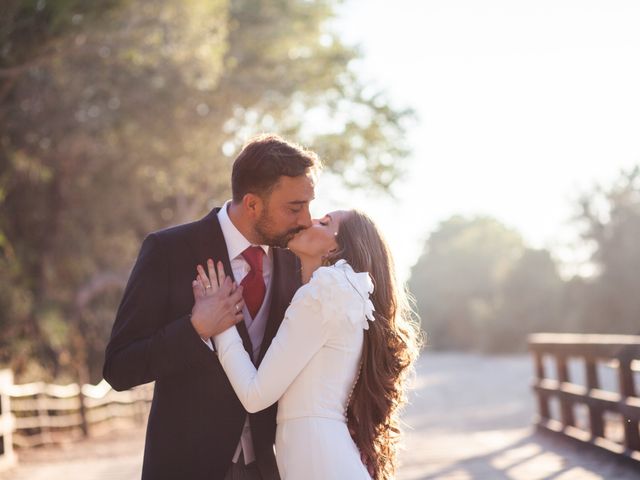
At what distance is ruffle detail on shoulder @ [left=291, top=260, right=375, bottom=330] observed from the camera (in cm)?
370

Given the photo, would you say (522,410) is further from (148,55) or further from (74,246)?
(74,246)

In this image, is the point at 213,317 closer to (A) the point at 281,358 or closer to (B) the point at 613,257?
(A) the point at 281,358

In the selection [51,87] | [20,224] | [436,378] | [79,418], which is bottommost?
[436,378]

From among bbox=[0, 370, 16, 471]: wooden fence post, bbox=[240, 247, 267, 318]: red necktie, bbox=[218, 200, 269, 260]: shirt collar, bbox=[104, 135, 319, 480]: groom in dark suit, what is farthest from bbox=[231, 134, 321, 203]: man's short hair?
bbox=[0, 370, 16, 471]: wooden fence post

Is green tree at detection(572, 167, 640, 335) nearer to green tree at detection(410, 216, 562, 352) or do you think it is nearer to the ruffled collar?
green tree at detection(410, 216, 562, 352)

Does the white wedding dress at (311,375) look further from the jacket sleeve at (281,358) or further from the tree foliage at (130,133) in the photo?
the tree foliage at (130,133)

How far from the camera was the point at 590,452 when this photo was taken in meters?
9.83

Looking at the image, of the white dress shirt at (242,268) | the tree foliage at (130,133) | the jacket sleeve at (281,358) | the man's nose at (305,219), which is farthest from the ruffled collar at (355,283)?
the tree foliage at (130,133)

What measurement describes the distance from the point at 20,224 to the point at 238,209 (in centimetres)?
2150

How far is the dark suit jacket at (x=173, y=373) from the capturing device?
143 inches

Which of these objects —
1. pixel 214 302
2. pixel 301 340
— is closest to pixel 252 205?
pixel 214 302

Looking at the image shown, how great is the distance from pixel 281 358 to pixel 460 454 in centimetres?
787

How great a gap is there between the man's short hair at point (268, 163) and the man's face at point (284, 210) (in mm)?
29

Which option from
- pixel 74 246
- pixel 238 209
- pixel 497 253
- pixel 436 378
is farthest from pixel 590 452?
pixel 497 253
